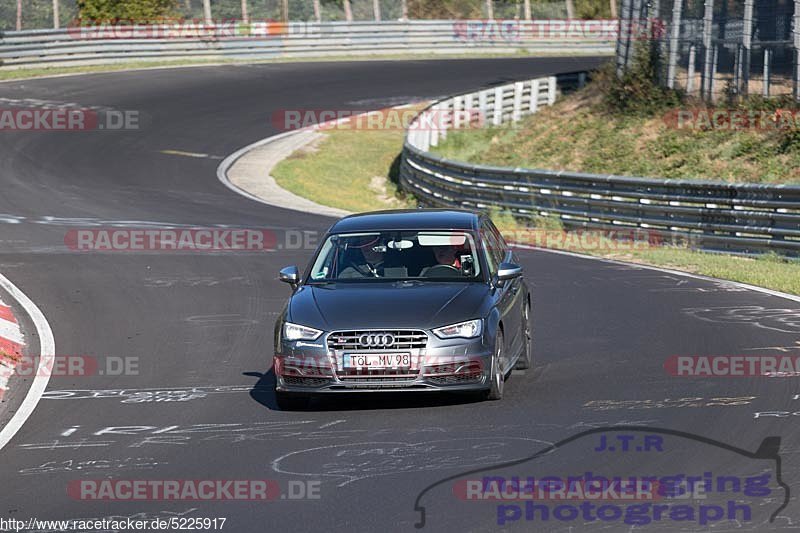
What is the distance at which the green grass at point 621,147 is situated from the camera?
26984 millimetres

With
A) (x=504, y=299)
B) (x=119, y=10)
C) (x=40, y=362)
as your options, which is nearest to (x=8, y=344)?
(x=40, y=362)

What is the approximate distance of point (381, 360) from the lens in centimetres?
1002

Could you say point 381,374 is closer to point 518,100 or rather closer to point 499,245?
point 499,245

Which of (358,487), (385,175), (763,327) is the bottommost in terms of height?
(385,175)

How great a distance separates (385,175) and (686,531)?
2853 cm

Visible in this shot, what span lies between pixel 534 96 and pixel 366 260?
28.6 meters

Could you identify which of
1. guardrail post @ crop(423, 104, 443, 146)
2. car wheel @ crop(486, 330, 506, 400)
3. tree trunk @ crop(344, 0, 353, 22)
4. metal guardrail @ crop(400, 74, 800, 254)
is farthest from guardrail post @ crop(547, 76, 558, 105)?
car wheel @ crop(486, 330, 506, 400)

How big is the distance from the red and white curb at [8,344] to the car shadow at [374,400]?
8.21 ft

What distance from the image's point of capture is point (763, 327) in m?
13.6

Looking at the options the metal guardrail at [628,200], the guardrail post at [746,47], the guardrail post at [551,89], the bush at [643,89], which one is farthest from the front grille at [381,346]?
the guardrail post at [551,89]

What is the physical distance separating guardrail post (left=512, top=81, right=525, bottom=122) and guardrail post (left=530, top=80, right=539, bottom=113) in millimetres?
460

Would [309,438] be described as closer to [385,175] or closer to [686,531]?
[686,531]

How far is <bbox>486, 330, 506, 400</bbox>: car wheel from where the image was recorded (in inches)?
403

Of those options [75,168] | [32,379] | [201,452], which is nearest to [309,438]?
[201,452]
